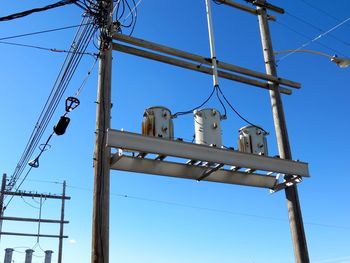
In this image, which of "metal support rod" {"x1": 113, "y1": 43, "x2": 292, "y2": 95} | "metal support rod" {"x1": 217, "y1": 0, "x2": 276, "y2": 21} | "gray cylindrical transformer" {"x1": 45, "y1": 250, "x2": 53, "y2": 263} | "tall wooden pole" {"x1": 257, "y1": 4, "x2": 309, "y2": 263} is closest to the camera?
"metal support rod" {"x1": 113, "y1": 43, "x2": 292, "y2": 95}

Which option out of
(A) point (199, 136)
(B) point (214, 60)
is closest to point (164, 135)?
(A) point (199, 136)

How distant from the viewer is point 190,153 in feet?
22.4

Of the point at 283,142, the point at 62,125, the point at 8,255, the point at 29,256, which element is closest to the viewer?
the point at 283,142

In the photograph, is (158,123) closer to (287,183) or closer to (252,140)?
(252,140)

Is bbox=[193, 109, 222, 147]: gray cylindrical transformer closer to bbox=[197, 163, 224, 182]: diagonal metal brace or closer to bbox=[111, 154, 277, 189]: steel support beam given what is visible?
bbox=[197, 163, 224, 182]: diagonal metal brace

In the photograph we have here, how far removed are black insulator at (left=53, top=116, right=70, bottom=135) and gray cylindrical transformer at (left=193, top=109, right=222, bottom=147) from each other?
3.61 metres

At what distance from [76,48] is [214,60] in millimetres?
2809

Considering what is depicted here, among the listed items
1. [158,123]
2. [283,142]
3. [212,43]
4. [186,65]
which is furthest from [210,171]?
[212,43]

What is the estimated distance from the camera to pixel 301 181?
7.91 m

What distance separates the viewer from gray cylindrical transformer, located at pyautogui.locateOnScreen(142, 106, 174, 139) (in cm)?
684

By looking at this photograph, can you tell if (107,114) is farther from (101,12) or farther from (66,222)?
(66,222)

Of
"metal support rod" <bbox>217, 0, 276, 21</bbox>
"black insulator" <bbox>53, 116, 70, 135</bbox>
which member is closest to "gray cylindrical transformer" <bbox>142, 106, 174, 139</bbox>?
"black insulator" <bbox>53, 116, 70, 135</bbox>

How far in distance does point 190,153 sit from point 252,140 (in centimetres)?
148

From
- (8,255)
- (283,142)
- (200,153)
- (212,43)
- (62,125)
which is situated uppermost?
(8,255)
